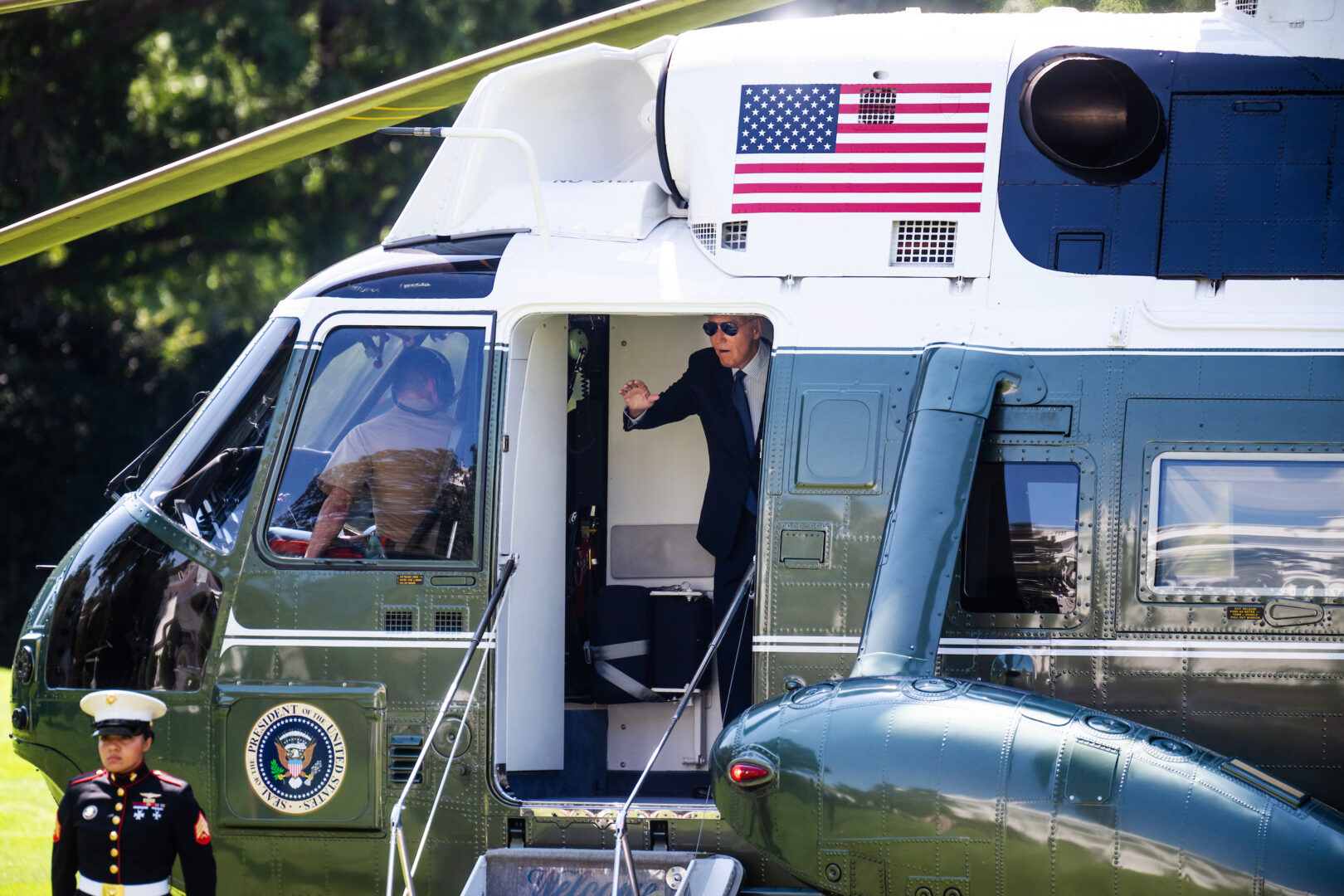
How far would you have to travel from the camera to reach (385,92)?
5.24 meters

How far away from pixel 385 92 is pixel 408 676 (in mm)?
2242

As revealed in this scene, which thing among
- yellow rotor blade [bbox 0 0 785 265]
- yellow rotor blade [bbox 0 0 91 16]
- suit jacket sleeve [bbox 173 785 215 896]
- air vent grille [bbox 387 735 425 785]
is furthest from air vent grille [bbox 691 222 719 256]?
suit jacket sleeve [bbox 173 785 215 896]

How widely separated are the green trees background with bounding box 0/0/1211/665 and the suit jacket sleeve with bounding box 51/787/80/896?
10701 millimetres

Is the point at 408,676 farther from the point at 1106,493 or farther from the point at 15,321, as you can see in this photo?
the point at 15,321

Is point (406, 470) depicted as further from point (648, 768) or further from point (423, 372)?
point (648, 768)

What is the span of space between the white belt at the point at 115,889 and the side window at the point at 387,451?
135 cm

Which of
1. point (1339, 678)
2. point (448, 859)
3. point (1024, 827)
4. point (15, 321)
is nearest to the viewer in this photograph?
point (1024, 827)

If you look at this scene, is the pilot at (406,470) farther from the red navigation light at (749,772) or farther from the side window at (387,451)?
the red navigation light at (749,772)

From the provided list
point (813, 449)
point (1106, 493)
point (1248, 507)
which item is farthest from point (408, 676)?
point (1248, 507)

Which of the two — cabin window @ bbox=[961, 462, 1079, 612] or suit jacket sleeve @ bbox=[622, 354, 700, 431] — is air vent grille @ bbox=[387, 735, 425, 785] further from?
cabin window @ bbox=[961, 462, 1079, 612]

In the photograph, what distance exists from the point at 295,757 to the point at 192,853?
67 cm

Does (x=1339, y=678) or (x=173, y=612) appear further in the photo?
(x=173, y=612)

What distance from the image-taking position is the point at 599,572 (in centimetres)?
628

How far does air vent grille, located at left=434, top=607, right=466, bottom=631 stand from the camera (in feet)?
17.3
